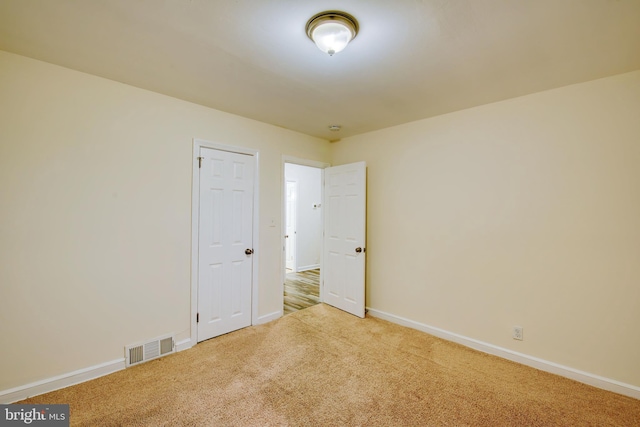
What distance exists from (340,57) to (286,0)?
24.4 inches

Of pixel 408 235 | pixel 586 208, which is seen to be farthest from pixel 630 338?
pixel 408 235

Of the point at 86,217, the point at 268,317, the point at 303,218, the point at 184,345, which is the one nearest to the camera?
the point at 86,217

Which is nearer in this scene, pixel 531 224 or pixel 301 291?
pixel 531 224

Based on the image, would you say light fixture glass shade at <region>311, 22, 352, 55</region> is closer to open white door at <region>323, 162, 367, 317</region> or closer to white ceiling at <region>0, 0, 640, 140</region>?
white ceiling at <region>0, 0, 640, 140</region>

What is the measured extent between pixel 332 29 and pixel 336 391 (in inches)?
100

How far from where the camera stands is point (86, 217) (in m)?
2.23

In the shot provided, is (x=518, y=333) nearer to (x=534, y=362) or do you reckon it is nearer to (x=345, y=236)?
(x=534, y=362)

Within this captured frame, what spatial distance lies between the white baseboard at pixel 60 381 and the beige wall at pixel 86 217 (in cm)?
4

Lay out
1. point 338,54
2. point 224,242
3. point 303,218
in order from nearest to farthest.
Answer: point 338,54, point 224,242, point 303,218

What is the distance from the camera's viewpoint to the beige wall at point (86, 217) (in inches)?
77.6

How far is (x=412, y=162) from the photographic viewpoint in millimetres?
3357

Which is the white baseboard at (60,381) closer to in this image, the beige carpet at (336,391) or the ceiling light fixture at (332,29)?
the beige carpet at (336,391)

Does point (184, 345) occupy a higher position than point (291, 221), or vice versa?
point (291, 221)

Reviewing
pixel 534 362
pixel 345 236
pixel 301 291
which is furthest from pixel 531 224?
pixel 301 291
